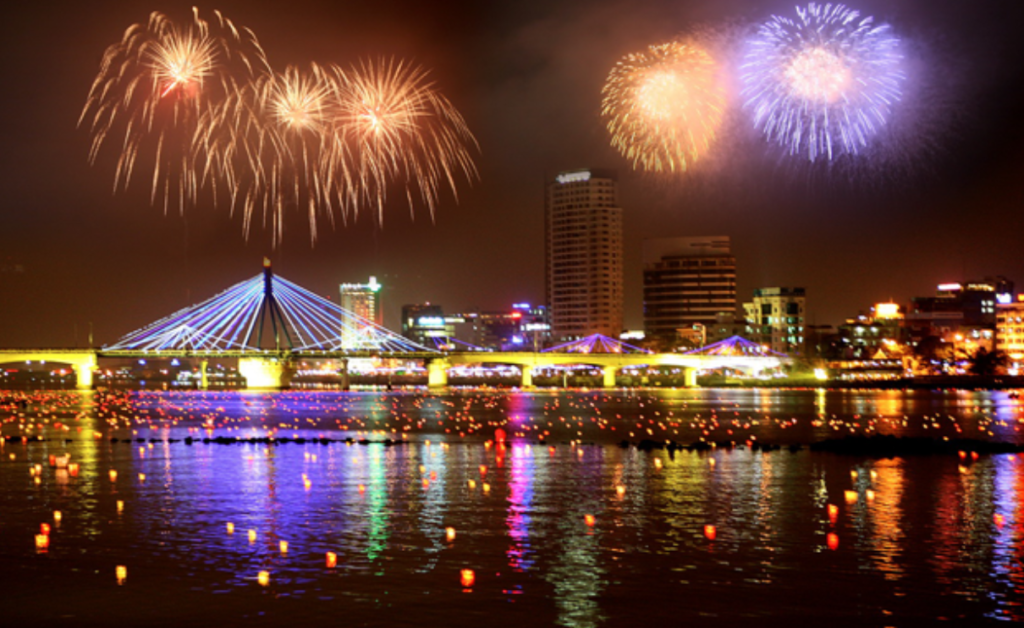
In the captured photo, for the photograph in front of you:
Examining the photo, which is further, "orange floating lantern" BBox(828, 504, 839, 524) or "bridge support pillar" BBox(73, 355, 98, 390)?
"bridge support pillar" BBox(73, 355, 98, 390)

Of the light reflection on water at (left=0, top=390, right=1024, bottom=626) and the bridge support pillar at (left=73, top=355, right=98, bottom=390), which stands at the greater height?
the bridge support pillar at (left=73, top=355, right=98, bottom=390)

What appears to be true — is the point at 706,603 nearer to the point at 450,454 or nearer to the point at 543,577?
the point at 543,577

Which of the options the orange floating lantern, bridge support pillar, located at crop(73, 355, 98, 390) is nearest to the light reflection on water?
the orange floating lantern

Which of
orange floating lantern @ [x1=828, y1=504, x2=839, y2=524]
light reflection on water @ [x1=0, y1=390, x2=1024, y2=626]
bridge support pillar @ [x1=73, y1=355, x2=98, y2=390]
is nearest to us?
light reflection on water @ [x1=0, y1=390, x2=1024, y2=626]

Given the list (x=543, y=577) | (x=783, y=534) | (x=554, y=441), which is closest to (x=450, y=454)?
(x=554, y=441)

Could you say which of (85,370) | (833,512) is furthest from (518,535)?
(85,370)

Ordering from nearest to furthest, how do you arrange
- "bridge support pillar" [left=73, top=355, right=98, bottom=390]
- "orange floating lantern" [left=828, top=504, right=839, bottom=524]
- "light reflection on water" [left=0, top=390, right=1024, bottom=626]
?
"light reflection on water" [left=0, top=390, right=1024, bottom=626] < "orange floating lantern" [left=828, top=504, right=839, bottom=524] < "bridge support pillar" [left=73, top=355, right=98, bottom=390]

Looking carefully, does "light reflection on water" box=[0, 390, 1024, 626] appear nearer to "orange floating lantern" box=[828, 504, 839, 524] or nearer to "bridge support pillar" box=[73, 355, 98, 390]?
"orange floating lantern" box=[828, 504, 839, 524]

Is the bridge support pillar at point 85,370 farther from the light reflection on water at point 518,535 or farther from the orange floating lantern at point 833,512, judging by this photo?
the orange floating lantern at point 833,512
